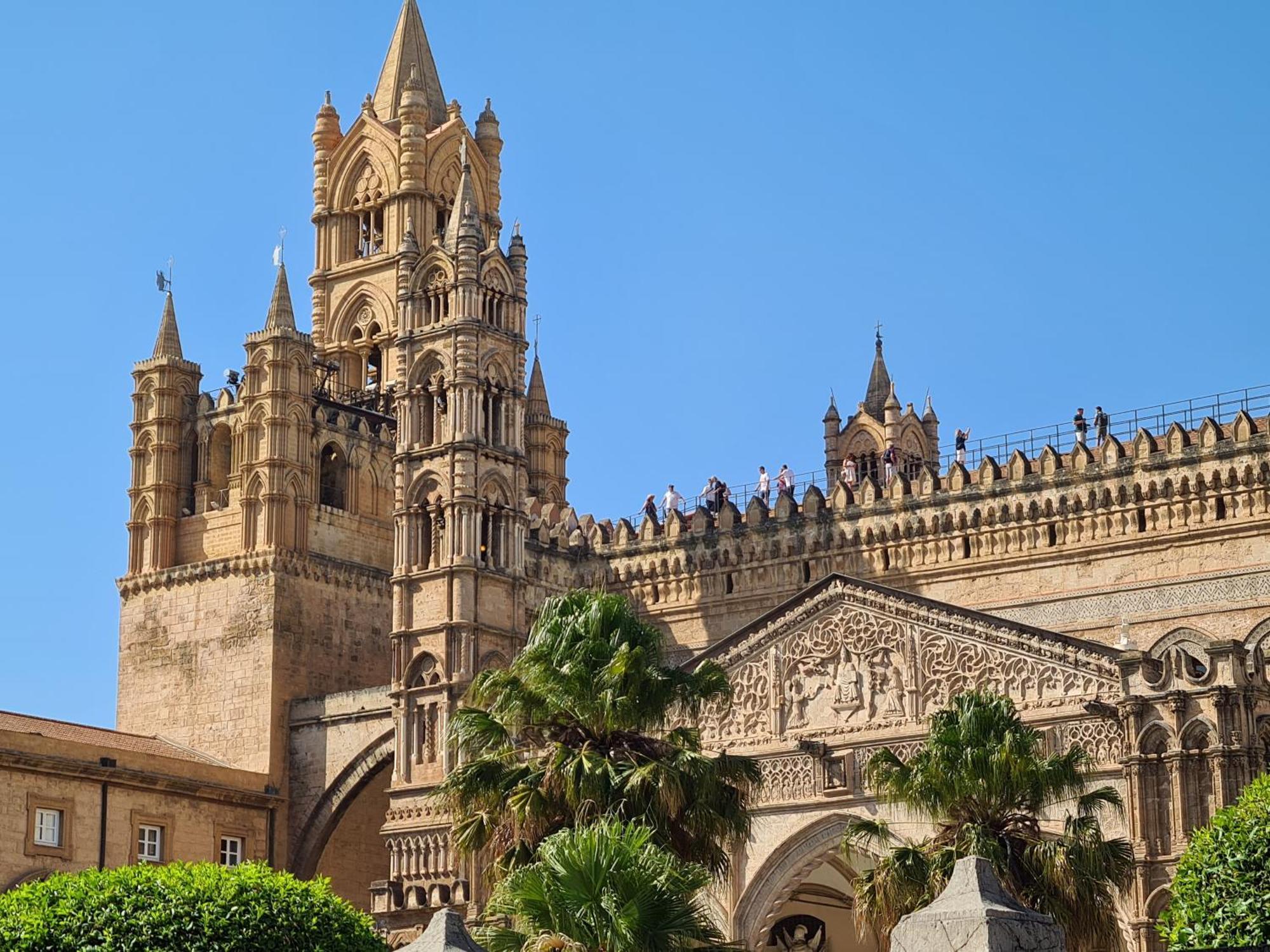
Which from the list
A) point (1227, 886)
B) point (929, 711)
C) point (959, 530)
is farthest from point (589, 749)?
point (959, 530)

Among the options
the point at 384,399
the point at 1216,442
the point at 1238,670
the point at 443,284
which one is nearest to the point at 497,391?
the point at 443,284

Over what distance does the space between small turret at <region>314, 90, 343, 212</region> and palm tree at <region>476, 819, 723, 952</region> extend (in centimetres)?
3906

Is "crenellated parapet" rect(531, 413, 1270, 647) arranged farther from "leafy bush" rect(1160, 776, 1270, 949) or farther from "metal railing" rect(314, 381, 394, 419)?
"leafy bush" rect(1160, 776, 1270, 949)

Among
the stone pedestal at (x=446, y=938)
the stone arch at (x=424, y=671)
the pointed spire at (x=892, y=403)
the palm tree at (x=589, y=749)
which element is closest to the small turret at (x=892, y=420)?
the pointed spire at (x=892, y=403)

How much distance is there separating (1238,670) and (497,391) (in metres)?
19.2

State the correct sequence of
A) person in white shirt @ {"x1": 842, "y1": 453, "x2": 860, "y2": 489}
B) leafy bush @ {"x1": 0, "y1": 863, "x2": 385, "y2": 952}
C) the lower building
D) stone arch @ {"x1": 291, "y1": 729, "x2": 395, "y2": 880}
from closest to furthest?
leafy bush @ {"x1": 0, "y1": 863, "x2": 385, "y2": 952} → the lower building → person in white shirt @ {"x1": 842, "y1": 453, "x2": 860, "y2": 489} → stone arch @ {"x1": 291, "y1": 729, "x2": 395, "y2": 880}

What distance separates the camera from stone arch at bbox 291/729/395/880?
1834 inches

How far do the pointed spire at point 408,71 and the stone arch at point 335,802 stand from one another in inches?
777

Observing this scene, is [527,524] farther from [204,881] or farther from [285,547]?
[204,881]

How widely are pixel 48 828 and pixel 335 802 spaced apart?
272 inches

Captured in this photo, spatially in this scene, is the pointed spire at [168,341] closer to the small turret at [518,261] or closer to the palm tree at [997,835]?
the small turret at [518,261]

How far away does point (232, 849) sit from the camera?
4662cm

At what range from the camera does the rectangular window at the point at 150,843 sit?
44.3 meters

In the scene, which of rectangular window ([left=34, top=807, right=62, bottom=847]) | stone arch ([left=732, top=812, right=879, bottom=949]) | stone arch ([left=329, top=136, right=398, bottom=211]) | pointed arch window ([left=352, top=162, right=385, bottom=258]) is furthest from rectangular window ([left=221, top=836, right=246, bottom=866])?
stone arch ([left=329, top=136, right=398, bottom=211])
